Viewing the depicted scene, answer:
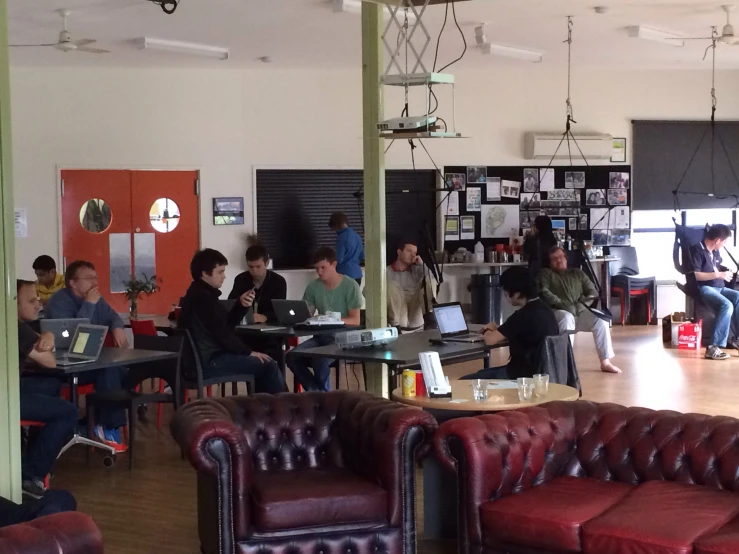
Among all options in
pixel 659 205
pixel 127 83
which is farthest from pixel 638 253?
pixel 127 83

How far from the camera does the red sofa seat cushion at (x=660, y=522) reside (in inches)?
142

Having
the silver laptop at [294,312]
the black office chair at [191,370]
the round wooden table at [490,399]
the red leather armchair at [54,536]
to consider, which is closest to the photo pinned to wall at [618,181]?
the silver laptop at [294,312]

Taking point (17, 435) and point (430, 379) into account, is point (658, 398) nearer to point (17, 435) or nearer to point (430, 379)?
point (430, 379)

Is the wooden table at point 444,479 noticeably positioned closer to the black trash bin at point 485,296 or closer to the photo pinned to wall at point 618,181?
the black trash bin at point 485,296

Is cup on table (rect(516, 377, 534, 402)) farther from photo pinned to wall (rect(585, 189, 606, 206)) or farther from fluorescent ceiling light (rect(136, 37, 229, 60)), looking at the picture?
photo pinned to wall (rect(585, 189, 606, 206))

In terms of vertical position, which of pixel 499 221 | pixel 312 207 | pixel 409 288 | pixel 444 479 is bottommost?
pixel 444 479

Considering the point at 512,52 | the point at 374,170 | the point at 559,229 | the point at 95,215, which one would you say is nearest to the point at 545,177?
the point at 559,229

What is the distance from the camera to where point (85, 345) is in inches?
251

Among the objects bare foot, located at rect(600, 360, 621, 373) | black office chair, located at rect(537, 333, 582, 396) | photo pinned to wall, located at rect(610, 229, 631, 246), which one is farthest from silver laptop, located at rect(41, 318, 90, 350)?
photo pinned to wall, located at rect(610, 229, 631, 246)

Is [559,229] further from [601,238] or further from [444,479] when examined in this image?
[444,479]

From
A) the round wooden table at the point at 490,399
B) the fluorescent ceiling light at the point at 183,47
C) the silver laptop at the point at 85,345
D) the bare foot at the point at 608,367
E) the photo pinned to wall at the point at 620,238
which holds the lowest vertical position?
the bare foot at the point at 608,367

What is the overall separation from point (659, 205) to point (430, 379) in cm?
929

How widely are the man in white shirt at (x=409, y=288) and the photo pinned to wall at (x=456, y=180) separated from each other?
3.70m

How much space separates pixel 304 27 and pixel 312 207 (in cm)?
319
